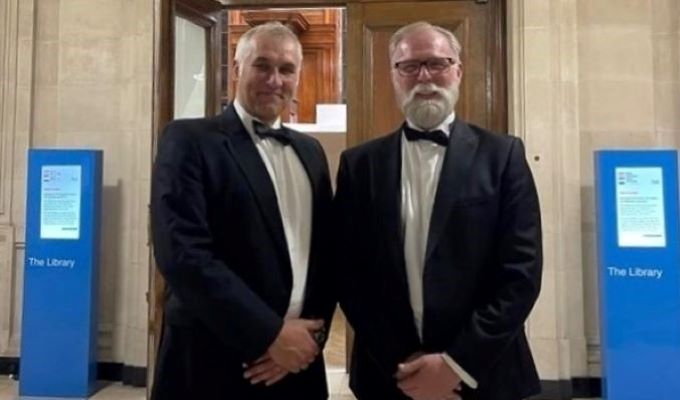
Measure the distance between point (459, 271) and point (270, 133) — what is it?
2.00 feet

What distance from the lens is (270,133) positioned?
1.78 m

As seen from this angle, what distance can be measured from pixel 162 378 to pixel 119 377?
3.25 m

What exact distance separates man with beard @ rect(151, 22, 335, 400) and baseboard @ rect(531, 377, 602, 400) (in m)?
2.99

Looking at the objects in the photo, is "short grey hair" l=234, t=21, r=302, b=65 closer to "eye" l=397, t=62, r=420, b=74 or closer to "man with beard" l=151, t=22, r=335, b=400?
"man with beard" l=151, t=22, r=335, b=400

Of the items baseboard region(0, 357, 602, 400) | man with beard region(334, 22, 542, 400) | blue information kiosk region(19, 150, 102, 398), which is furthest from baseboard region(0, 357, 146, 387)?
man with beard region(334, 22, 542, 400)

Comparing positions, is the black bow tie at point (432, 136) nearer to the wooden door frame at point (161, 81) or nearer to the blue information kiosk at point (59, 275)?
the wooden door frame at point (161, 81)

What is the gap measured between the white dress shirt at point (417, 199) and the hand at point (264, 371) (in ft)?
1.18

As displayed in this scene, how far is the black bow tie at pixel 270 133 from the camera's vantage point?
5.82 feet

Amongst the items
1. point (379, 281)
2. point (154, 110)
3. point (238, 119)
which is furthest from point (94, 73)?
point (379, 281)

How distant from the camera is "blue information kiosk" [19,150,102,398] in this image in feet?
13.9

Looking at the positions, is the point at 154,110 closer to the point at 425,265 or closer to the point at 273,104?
the point at 273,104

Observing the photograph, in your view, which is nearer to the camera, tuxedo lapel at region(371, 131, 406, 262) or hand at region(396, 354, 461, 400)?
hand at region(396, 354, 461, 400)

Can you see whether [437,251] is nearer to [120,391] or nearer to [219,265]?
[219,265]

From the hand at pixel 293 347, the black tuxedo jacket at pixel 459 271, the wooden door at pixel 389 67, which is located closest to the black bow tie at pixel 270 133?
the black tuxedo jacket at pixel 459 271
